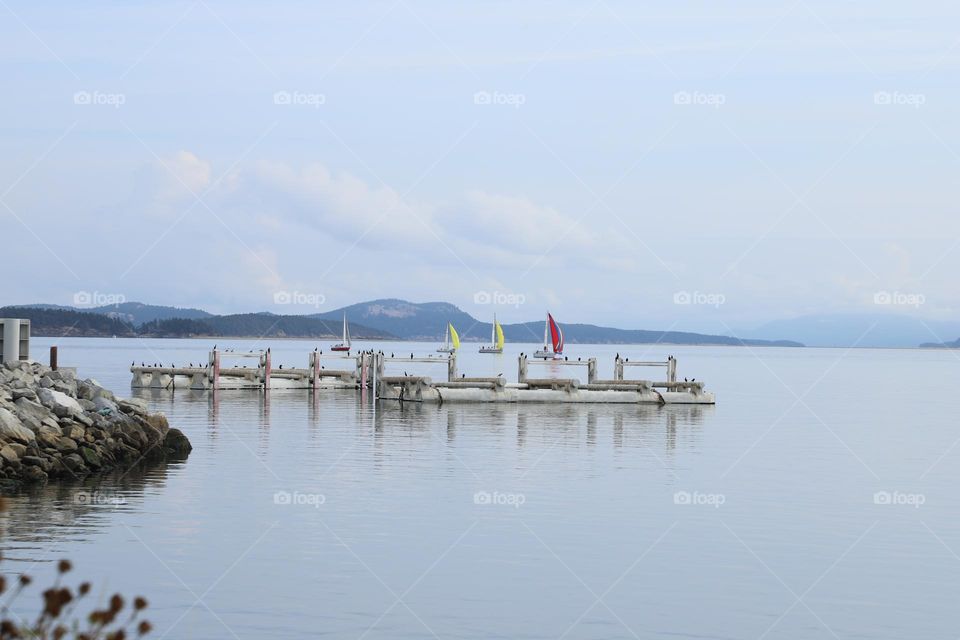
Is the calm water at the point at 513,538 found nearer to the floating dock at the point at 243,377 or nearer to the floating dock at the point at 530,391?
the floating dock at the point at 530,391

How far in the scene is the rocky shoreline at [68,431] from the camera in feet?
85.3

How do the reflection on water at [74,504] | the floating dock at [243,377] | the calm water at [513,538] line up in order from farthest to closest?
the floating dock at [243,377] < the reflection on water at [74,504] < the calm water at [513,538]

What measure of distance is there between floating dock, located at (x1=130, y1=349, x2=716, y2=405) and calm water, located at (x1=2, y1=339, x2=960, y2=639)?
1757 centimetres

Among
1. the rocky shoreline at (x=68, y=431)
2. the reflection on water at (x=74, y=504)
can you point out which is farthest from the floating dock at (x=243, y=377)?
the reflection on water at (x=74, y=504)

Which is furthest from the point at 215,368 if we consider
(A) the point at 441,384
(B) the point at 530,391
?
(B) the point at 530,391

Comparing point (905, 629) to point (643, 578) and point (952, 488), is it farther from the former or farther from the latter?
point (952, 488)

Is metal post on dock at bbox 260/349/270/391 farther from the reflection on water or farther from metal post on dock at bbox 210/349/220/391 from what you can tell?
the reflection on water

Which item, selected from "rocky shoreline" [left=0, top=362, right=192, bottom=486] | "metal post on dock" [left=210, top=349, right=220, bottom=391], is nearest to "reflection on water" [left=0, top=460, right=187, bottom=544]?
"rocky shoreline" [left=0, top=362, right=192, bottom=486]

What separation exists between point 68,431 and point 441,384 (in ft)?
101

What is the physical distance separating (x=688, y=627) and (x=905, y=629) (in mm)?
2792

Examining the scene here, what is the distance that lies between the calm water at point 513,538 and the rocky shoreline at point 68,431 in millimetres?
1087

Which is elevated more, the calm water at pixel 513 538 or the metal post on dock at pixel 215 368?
the metal post on dock at pixel 215 368

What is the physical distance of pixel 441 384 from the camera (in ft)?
192

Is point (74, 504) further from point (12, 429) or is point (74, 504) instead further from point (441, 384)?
point (441, 384)
